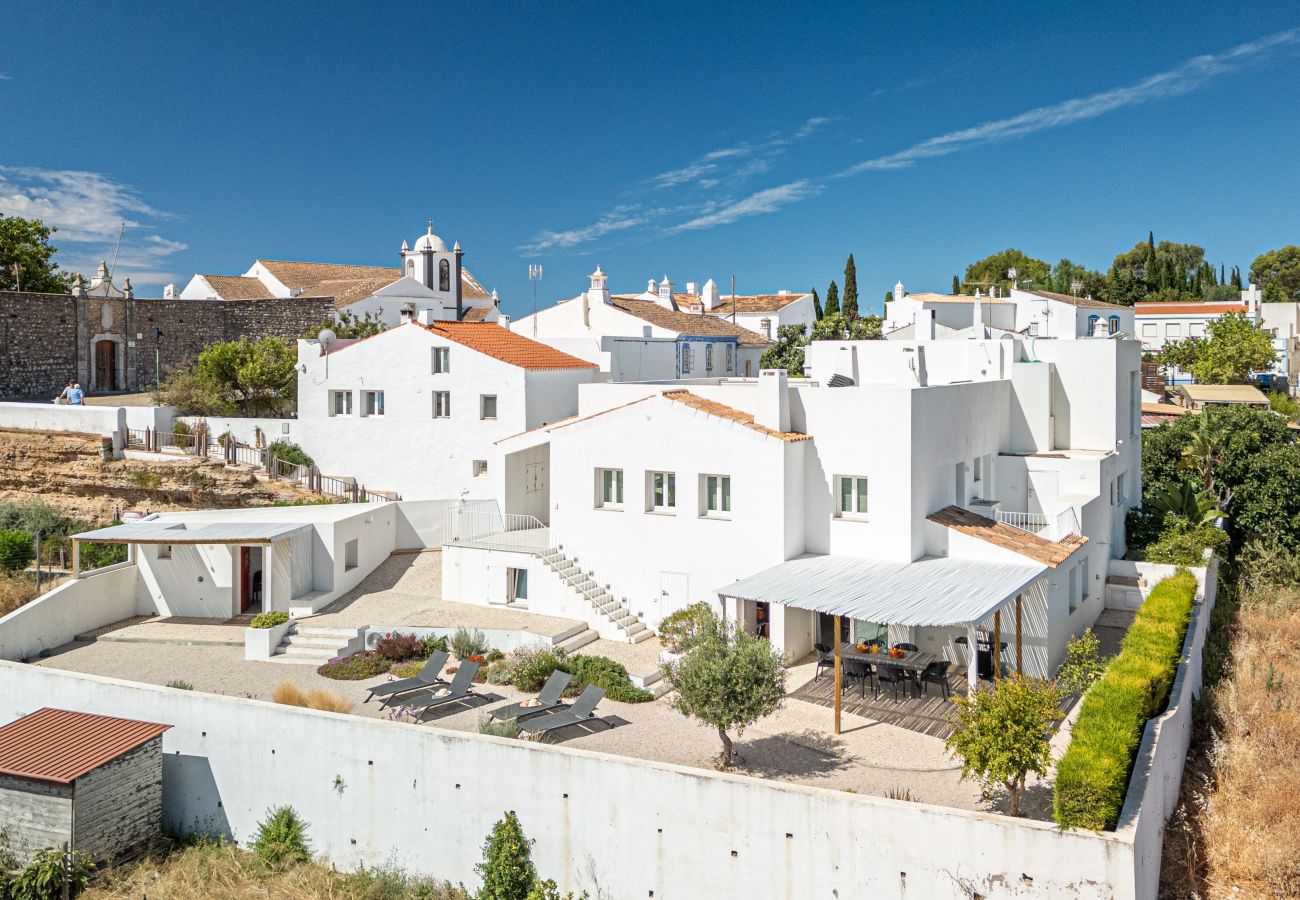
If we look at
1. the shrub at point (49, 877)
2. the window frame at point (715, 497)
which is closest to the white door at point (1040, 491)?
the window frame at point (715, 497)

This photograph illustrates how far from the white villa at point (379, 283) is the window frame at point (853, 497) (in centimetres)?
3326

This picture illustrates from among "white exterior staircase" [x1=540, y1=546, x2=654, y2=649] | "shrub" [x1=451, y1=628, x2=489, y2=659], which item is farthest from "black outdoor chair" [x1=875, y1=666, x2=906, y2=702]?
"shrub" [x1=451, y1=628, x2=489, y2=659]

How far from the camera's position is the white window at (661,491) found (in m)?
24.0

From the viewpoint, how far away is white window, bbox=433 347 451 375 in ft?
106

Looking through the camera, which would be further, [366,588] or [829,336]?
[829,336]

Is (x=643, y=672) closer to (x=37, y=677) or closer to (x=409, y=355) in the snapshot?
(x=37, y=677)

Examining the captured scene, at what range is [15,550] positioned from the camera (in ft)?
97.3

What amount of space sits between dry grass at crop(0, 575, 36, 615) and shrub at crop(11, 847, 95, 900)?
12.5m

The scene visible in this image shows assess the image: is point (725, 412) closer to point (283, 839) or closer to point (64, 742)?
point (283, 839)

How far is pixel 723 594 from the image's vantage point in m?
19.2

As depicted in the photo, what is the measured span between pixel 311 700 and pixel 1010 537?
14.8m

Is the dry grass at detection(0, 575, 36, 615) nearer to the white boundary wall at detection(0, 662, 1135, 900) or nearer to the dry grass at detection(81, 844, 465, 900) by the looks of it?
the white boundary wall at detection(0, 662, 1135, 900)

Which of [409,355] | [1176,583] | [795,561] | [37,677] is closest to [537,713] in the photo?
[795,561]

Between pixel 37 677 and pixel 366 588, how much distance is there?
29.7 ft
